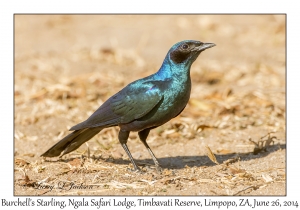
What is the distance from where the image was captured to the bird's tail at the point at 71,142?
22.4 feet

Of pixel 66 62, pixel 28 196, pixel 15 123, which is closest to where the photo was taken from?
pixel 28 196


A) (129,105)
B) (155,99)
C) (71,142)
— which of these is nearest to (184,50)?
(155,99)

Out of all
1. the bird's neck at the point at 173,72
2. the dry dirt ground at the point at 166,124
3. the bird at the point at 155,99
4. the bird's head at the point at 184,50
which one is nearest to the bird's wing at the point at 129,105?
the bird at the point at 155,99

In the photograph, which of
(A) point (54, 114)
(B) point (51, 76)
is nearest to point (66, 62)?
(B) point (51, 76)

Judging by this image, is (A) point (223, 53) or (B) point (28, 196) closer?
(B) point (28, 196)

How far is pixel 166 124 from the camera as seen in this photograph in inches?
326

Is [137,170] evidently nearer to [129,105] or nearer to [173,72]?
[129,105]

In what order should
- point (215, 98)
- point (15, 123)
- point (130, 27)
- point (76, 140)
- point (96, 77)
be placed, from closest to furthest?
point (76, 140) < point (15, 123) < point (215, 98) < point (96, 77) < point (130, 27)

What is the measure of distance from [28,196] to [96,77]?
4.76m

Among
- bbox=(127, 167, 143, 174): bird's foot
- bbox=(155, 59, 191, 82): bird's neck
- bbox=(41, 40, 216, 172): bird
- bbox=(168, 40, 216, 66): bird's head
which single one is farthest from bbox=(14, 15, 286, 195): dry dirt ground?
bbox=(168, 40, 216, 66): bird's head

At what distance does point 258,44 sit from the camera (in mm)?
13867

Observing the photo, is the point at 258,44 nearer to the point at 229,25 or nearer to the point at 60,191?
the point at 229,25

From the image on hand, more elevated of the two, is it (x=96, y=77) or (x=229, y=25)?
(x=229, y=25)

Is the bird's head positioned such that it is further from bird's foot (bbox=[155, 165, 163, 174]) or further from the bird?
bird's foot (bbox=[155, 165, 163, 174])
